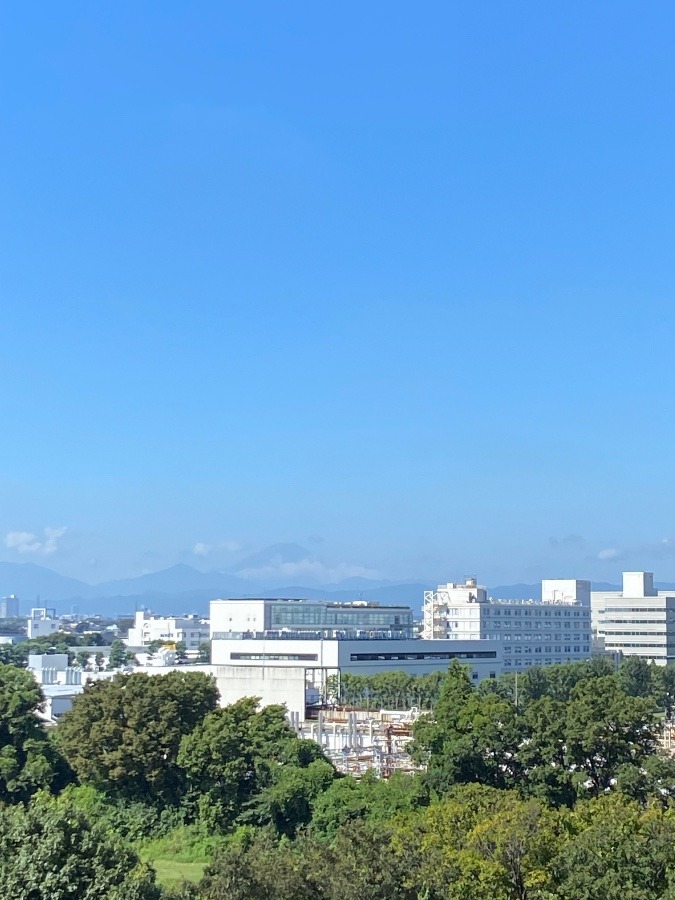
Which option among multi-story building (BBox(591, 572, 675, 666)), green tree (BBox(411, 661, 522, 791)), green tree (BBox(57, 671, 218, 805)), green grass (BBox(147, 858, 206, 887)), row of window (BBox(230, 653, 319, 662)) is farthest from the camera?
multi-story building (BBox(591, 572, 675, 666))

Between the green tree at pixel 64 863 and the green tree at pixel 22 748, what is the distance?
1583 centimetres

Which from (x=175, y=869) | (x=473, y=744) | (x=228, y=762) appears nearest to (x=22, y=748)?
(x=228, y=762)

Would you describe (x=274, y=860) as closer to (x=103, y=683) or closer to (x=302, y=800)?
(x=302, y=800)

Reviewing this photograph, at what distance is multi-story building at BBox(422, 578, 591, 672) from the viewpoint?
8450cm

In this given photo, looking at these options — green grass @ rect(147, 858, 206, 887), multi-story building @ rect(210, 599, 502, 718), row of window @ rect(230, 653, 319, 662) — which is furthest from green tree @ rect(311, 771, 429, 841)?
row of window @ rect(230, 653, 319, 662)

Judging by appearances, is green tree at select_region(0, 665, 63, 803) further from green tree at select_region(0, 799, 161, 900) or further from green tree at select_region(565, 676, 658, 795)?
green tree at select_region(0, 799, 161, 900)

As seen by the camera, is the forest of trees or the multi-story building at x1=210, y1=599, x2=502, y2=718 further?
the multi-story building at x1=210, y1=599, x2=502, y2=718

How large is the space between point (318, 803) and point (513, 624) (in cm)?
5923

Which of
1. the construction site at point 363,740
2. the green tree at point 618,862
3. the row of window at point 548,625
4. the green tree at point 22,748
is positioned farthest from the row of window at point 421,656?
the green tree at point 618,862

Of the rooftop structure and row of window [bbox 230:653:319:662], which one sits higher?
the rooftop structure

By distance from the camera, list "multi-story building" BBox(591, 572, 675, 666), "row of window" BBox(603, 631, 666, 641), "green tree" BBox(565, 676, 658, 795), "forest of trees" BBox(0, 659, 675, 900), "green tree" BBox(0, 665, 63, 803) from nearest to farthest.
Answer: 1. "forest of trees" BBox(0, 659, 675, 900)
2. "green tree" BBox(565, 676, 658, 795)
3. "green tree" BBox(0, 665, 63, 803)
4. "multi-story building" BBox(591, 572, 675, 666)
5. "row of window" BBox(603, 631, 666, 641)

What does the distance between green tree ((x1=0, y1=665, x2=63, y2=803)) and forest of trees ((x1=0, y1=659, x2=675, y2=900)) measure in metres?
0.06

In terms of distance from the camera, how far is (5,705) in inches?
1344

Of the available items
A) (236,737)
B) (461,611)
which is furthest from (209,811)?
(461,611)
